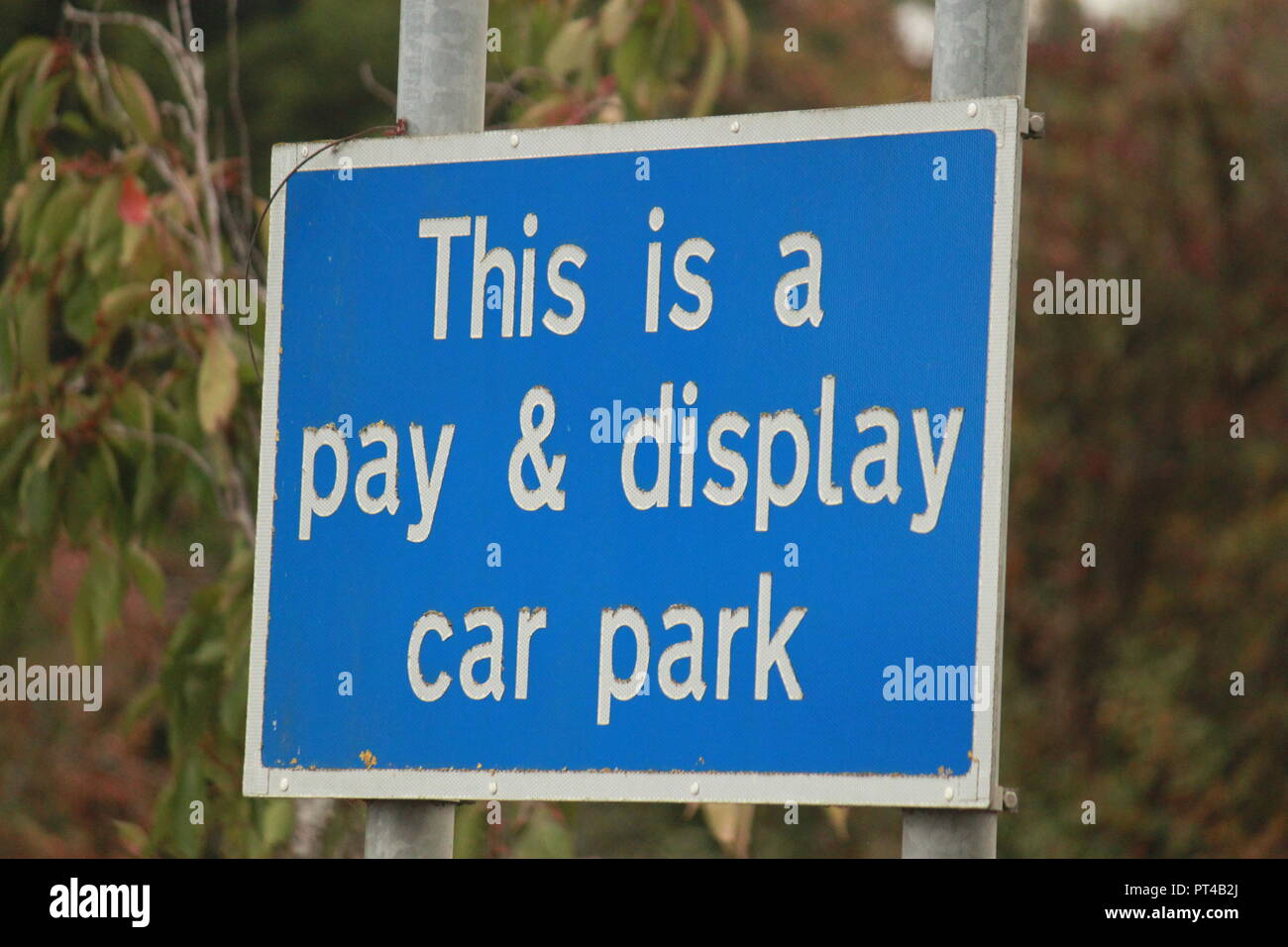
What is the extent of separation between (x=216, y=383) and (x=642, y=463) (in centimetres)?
178

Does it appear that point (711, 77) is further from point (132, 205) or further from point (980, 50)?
point (980, 50)

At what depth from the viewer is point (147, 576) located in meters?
3.82

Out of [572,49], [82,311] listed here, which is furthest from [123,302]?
[572,49]

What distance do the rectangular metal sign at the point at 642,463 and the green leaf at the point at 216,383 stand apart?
137 centimetres

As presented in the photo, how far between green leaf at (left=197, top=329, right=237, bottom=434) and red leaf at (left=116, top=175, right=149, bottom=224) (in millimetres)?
273

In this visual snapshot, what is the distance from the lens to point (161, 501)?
13.2ft

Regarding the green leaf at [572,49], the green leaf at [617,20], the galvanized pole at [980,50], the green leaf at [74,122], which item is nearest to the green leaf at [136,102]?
the green leaf at [74,122]

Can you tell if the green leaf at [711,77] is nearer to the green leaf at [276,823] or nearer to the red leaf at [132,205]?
the red leaf at [132,205]

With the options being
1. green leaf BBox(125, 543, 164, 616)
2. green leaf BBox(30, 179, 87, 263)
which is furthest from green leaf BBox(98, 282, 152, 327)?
green leaf BBox(125, 543, 164, 616)

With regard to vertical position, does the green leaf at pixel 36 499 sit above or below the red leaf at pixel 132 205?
below

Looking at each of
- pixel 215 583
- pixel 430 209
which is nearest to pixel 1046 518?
pixel 215 583

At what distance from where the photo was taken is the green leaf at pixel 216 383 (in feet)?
Answer: 12.0

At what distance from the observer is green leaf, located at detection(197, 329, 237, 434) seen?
12.0 feet

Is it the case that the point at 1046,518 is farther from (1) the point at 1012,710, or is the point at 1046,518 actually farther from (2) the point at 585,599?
→ (2) the point at 585,599
